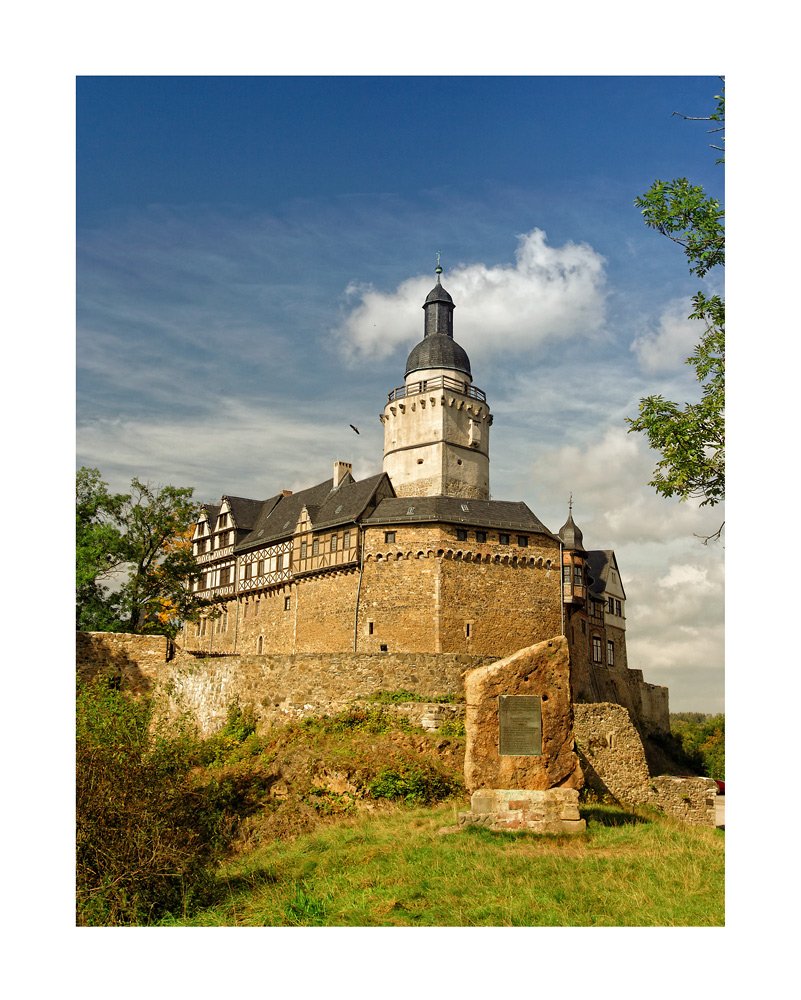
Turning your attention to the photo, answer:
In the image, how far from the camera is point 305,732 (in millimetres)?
21078

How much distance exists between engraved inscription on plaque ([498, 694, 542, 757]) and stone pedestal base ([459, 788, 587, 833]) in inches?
23.4

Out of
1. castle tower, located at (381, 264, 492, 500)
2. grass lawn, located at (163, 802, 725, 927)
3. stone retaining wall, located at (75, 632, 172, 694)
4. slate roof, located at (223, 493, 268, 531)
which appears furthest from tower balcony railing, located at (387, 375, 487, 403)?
grass lawn, located at (163, 802, 725, 927)

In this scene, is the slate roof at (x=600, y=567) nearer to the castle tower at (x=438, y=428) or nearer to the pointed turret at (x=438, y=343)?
the castle tower at (x=438, y=428)

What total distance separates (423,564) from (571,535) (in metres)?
8.21

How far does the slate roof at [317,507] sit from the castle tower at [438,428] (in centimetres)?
265

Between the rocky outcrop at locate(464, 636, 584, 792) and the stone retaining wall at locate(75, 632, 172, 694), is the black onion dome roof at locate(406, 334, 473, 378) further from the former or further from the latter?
the rocky outcrop at locate(464, 636, 584, 792)

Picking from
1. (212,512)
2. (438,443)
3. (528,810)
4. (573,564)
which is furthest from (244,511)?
(528,810)

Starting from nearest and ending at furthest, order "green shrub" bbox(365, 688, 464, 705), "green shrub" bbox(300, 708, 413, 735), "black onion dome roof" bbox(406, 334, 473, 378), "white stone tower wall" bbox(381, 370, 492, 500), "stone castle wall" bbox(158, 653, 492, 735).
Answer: "green shrub" bbox(300, 708, 413, 735) → "green shrub" bbox(365, 688, 464, 705) → "stone castle wall" bbox(158, 653, 492, 735) → "white stone tower wall" bbox(381, 370, 492, 500) → "black onion dome roof" bbox(406, 334, 473, 378)

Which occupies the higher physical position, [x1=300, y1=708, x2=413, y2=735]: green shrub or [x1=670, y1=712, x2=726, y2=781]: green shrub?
[x1=300, y1=708, x2=413, y2=735]: green shrub

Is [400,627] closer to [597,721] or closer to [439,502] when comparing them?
[439,502]

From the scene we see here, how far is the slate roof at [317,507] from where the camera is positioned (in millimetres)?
35031

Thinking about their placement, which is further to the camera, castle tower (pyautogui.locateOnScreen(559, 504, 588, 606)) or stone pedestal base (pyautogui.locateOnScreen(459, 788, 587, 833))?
castle tower (pyautogui.locateOnScreen(559, 504, 588, 606))

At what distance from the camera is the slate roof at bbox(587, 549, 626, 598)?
42562mm

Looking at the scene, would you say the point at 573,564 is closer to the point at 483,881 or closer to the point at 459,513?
the point at 459,513
